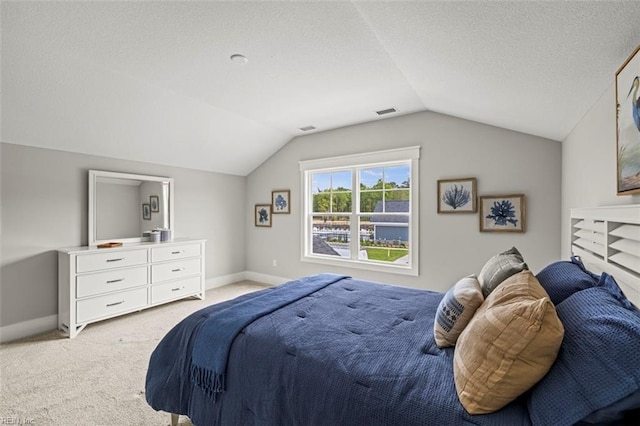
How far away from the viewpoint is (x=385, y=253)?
4160 mm

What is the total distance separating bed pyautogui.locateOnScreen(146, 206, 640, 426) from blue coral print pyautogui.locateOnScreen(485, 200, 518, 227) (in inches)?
43.1

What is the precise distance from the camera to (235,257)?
5418 mm

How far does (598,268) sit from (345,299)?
4.92ft

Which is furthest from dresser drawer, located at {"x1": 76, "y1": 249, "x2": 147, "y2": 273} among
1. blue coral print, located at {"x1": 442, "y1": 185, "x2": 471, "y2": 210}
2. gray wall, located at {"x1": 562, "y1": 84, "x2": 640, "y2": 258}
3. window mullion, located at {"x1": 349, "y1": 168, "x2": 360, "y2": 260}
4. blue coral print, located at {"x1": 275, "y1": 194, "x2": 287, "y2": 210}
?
gray wall, located at {"x1": 562, "y1": 84, "x2": 640, "y2": 258}

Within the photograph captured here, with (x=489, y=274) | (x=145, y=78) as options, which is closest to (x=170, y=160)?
(x=145, y=78)

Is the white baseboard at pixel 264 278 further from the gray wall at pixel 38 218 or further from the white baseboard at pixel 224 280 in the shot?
the gray wall at pixel 38 218

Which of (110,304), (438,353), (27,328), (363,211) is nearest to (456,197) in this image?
(363,211)

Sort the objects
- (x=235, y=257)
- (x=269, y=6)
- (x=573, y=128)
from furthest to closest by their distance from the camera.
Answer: (x=235, y=257) < (x=573, y=128) < (x=269, y=6)

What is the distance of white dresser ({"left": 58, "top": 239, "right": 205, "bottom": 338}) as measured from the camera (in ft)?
10.2

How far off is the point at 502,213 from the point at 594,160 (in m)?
1.36

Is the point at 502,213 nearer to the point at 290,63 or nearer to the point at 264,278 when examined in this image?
the point at 290,63

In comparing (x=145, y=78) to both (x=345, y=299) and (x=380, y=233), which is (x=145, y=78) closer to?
(x=345, y=299)

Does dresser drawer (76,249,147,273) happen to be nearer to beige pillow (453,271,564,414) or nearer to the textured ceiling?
the textured ceiling

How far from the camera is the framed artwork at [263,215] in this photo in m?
5.25
